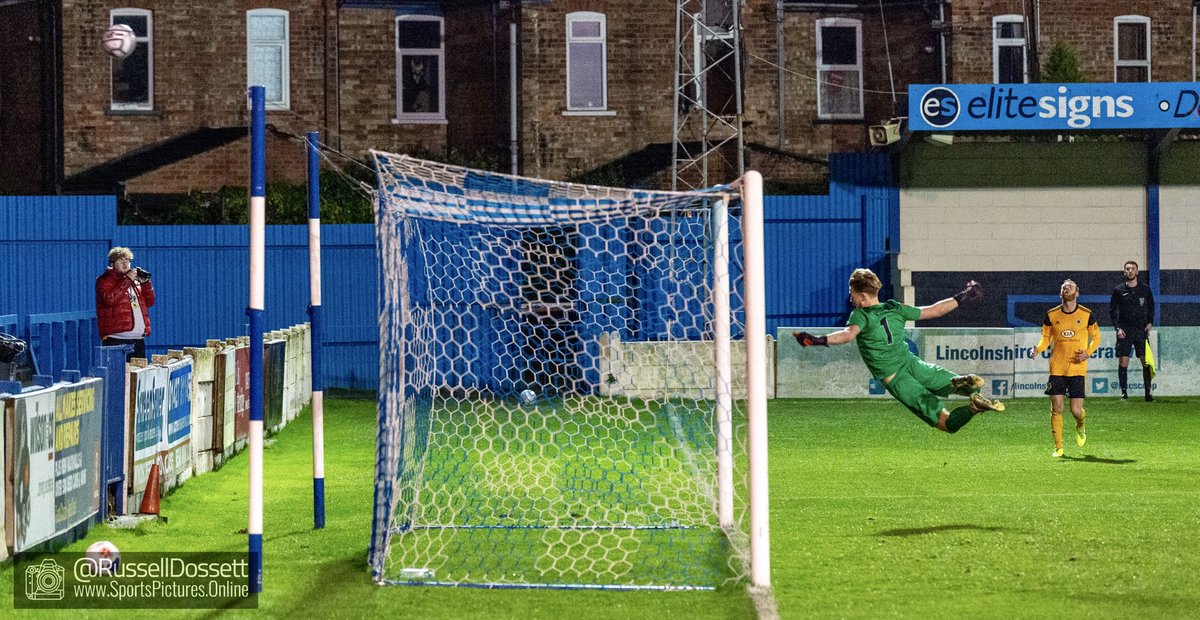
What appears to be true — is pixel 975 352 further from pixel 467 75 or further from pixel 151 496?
pixel 151 496

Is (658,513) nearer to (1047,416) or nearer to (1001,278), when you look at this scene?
(1047,416)

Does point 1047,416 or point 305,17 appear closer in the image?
point 1047,416

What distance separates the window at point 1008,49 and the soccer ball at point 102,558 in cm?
2468

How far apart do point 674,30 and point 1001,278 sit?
829 centimetres

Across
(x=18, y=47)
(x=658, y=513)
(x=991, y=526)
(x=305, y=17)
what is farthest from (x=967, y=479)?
(x=18, y=47)

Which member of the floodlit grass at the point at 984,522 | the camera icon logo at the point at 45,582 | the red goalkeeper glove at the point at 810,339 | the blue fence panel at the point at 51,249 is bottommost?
the floodlit grass at the point at 984,522

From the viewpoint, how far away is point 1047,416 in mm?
18156

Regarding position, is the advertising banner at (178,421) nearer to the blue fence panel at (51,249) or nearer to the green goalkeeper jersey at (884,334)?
the green goalkeeper jersey at (884,334)

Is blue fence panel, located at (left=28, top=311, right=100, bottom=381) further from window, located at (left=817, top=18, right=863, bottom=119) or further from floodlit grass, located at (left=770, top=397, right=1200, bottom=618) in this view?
window, located at (left=817, top=18, right=863, bottom=119)

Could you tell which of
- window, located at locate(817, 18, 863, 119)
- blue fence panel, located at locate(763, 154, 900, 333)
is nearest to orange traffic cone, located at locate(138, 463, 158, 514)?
blue fence panel, located at locate(763, 154, 900, 333)

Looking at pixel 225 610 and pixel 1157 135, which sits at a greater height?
pixel 1157 135

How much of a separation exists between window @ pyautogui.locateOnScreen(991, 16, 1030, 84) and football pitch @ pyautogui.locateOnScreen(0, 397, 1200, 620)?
48.7 feet

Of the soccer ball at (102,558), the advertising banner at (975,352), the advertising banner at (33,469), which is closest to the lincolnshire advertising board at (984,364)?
the advertising banner at (975,352)

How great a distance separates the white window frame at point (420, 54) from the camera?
28.6m
